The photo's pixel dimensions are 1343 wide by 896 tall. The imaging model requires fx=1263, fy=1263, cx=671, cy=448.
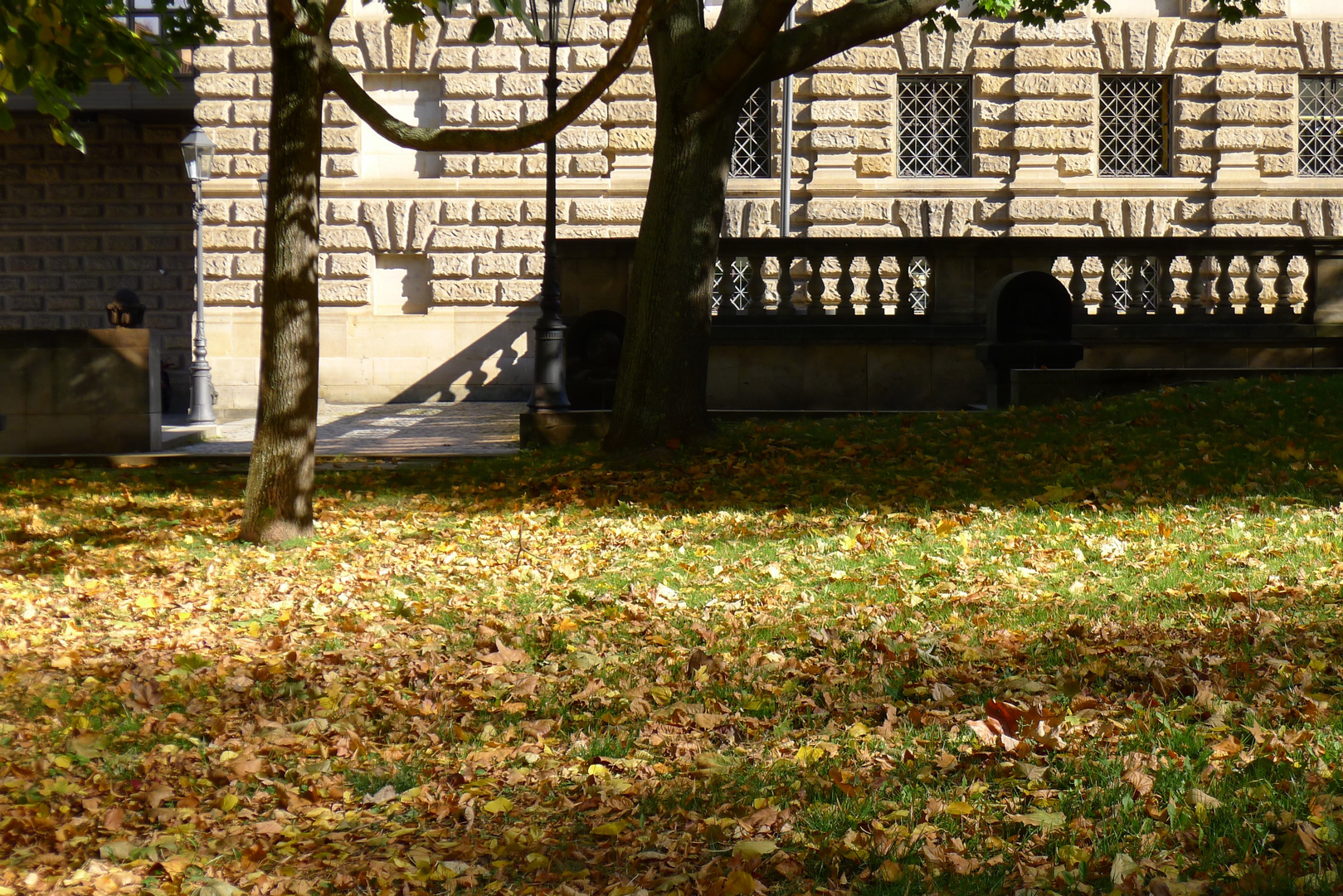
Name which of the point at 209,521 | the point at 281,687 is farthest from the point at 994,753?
the point at 209,521

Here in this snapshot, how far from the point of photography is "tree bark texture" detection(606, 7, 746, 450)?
10.3 meters

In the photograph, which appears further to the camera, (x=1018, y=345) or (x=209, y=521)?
(x=1018, y=345)

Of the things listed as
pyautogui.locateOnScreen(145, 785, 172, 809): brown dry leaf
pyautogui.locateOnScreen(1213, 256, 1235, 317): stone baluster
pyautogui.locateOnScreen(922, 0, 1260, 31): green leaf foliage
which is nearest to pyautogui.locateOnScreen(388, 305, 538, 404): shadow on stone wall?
pyautogui.locateOnScreen(922, 0, 1260, 31): green leaf foliage

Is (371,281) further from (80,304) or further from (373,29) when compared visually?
(80,304)

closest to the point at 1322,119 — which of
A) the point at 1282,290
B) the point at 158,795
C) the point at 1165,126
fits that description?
the point at 1165,126

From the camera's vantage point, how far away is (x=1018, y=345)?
13242 mm

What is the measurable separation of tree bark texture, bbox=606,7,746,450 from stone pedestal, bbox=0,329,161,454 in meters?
5.00

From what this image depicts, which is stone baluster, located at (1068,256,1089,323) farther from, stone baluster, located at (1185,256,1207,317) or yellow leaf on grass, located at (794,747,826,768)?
yellow leaf on grass, located at (794,747,826,768)

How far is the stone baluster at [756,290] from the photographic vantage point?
1432 cm

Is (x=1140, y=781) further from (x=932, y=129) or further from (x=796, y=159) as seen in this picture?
(x=932, y=129)

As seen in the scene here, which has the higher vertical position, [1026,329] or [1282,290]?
[1282,290]

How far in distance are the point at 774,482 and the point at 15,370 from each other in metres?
7.43

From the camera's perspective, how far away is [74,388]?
39.7ft

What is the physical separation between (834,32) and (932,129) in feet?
36.2
